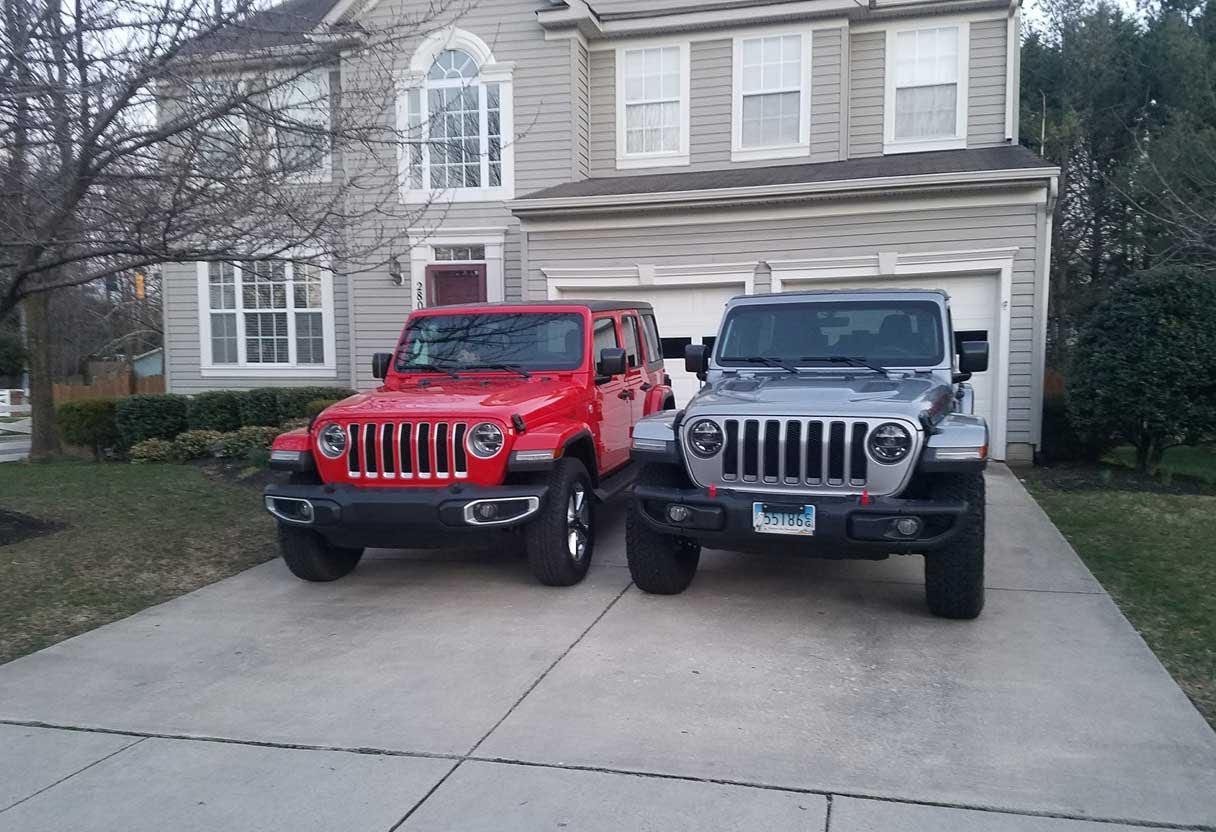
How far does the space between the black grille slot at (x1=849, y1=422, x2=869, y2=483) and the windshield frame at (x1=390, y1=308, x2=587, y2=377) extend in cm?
257

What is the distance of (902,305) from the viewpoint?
23.4ft

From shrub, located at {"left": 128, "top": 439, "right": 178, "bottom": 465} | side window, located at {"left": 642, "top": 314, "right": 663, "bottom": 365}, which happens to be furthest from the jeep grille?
shrub, located at {"left": 128, "top": 439, "right": 178, "bottom": 465}

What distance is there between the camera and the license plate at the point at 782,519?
551cm

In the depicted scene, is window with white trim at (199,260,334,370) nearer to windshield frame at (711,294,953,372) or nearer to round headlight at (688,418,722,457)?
windshield frame at (711,294,953,372)

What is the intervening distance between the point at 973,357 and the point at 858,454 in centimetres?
171

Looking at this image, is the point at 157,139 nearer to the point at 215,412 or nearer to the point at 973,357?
the point at 973,357

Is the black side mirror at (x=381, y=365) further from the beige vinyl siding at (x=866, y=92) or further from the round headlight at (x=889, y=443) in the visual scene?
the beige vinyl siding at (x=866, y=92)

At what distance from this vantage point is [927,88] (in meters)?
14.0

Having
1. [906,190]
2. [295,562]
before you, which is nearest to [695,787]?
[295,562]

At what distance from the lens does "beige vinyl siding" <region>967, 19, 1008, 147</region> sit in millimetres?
13594

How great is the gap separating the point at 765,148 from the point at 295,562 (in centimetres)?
981

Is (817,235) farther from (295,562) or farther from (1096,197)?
(1096,197)

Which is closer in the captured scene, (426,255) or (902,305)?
(902,305)

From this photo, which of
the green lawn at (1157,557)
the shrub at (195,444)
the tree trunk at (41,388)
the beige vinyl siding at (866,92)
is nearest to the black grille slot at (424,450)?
the green lawn at (1157,557)
